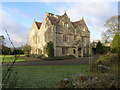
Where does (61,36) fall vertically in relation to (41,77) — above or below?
above

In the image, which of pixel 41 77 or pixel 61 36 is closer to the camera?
pixel 41 77

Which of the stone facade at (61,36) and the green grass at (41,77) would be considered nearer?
the green grass at (41,77)

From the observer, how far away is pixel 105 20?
66.7ft

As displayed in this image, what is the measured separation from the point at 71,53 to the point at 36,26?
9.97 m

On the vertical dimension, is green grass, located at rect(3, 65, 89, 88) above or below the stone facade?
below

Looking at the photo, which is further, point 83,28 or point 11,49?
point 83,28

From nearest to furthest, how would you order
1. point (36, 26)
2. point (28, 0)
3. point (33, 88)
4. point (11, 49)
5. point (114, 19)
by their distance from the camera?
1. point (11, 49)
2. point (28, 0)
3. point (33, 88)
4. point (114, 19)
5. point (36, 26)

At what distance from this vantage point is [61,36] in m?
25.3

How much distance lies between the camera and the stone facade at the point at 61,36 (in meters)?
24.6

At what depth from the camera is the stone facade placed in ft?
80.7

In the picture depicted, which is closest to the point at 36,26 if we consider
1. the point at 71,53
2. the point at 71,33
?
the point at 71,33

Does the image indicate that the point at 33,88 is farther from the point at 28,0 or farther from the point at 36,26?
the point at 36,26

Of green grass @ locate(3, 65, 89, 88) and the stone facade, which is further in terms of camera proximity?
the stone facade

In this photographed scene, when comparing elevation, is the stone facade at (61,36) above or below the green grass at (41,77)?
above
